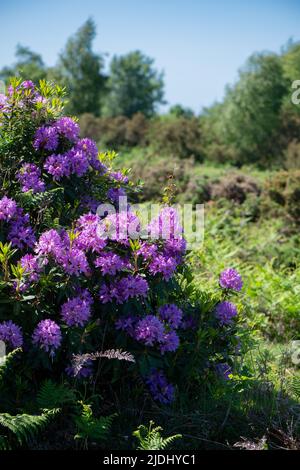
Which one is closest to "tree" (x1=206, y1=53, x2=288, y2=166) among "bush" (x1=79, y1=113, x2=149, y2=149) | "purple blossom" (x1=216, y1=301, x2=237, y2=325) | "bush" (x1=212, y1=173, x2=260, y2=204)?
"bush" (x1=79, y1=113, x2=149, y2=149)

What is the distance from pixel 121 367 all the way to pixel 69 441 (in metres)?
0.50

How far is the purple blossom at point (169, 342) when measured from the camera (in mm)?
3133

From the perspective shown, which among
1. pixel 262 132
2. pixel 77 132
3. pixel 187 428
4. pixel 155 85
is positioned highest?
pixel 155 85

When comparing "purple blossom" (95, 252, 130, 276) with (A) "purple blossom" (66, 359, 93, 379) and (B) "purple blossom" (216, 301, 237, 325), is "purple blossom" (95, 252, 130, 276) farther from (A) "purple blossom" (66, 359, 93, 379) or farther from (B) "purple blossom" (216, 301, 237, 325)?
(B) "purple blossom" (216, 301, 237, 325)

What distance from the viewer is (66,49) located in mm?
44875

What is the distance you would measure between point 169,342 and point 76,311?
22.3 inches

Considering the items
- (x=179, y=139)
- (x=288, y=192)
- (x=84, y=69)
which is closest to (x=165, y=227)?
(x=288, y=192)

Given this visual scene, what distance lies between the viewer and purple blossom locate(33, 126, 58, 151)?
11.3ft

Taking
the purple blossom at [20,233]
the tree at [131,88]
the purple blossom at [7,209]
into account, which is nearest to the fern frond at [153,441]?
the purple blossom at [20,233]

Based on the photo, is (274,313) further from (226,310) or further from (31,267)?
(31,267)

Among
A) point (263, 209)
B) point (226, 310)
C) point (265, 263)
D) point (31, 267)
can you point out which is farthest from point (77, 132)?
point (263, 209)

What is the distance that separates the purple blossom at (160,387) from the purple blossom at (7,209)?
4.04ft

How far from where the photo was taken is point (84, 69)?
44.4 metres

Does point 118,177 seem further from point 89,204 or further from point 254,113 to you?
point 254,113
